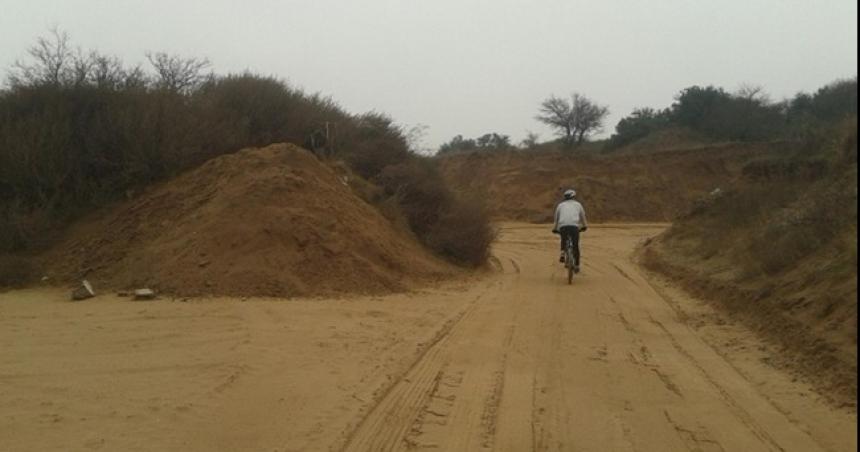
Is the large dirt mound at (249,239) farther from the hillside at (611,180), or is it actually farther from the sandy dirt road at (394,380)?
the hillside at (611,180)

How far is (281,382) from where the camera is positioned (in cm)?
723

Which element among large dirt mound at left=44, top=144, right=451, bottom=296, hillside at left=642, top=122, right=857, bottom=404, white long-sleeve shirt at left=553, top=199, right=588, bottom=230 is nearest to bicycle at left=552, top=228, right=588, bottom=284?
white long-sleeve shirt at left=553, top=199, right=588, bottom=230

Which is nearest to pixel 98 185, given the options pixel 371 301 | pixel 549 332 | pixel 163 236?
pixel 163 236

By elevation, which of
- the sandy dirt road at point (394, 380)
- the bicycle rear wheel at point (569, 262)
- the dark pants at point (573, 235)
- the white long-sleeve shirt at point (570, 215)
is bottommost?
the sandy dirt road at point (394, 380)

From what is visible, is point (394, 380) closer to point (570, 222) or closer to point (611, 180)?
point (570, 222)

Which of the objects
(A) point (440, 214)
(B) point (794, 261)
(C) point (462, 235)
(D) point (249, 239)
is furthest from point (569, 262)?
(D) point (249, 239)

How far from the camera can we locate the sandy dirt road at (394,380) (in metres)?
5.75

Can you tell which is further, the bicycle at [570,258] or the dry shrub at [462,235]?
the dry shrub at [462,235]

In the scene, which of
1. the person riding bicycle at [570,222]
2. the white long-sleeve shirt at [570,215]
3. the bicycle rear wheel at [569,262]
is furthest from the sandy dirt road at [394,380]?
the white long-sleeve shirt at [570,215]

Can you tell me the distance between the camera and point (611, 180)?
148 feet

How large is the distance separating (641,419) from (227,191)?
33.0 feet

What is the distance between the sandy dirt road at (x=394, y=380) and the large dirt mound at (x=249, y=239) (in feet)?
3.25

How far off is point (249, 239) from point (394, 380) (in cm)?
662

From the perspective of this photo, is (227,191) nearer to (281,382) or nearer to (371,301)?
(371,301)
